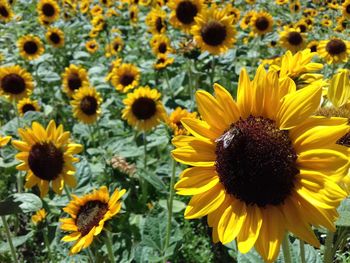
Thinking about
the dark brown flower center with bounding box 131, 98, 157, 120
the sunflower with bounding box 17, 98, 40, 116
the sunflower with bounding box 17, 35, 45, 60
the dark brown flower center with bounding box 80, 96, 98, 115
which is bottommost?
the dark brown flower center with bounding box 131, 98, 157, 120

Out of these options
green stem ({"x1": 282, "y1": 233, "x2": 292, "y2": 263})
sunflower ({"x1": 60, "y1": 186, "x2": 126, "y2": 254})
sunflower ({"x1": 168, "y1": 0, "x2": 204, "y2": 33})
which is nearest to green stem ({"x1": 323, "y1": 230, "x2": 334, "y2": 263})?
green stem ({"x1": 282, "y1": 233, "x2": 292, "y2": 263})

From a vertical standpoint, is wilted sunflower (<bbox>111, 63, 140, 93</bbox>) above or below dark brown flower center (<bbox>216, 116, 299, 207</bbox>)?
above

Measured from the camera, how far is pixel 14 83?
3.92 m

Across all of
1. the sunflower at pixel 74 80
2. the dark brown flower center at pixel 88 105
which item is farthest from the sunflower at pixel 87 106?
the sunflower at pixel 74 80

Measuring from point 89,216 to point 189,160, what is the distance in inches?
35.9

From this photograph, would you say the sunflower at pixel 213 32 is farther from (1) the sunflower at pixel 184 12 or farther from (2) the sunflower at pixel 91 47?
(2) the sunflower at pixel 91 47

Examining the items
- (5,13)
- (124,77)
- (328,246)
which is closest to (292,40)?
(124,77)

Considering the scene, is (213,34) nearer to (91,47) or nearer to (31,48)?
(31,48)

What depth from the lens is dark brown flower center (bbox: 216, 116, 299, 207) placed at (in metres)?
0.96

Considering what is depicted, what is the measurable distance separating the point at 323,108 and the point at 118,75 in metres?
3.19

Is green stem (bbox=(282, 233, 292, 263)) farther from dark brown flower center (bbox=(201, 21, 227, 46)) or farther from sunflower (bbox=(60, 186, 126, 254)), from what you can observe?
dark brown flower center (bbox=(201, 21, 227, 46))

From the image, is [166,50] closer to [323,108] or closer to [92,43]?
[92,43]

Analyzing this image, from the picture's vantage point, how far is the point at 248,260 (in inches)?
52.4

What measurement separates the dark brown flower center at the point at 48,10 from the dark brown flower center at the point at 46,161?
161 inches
